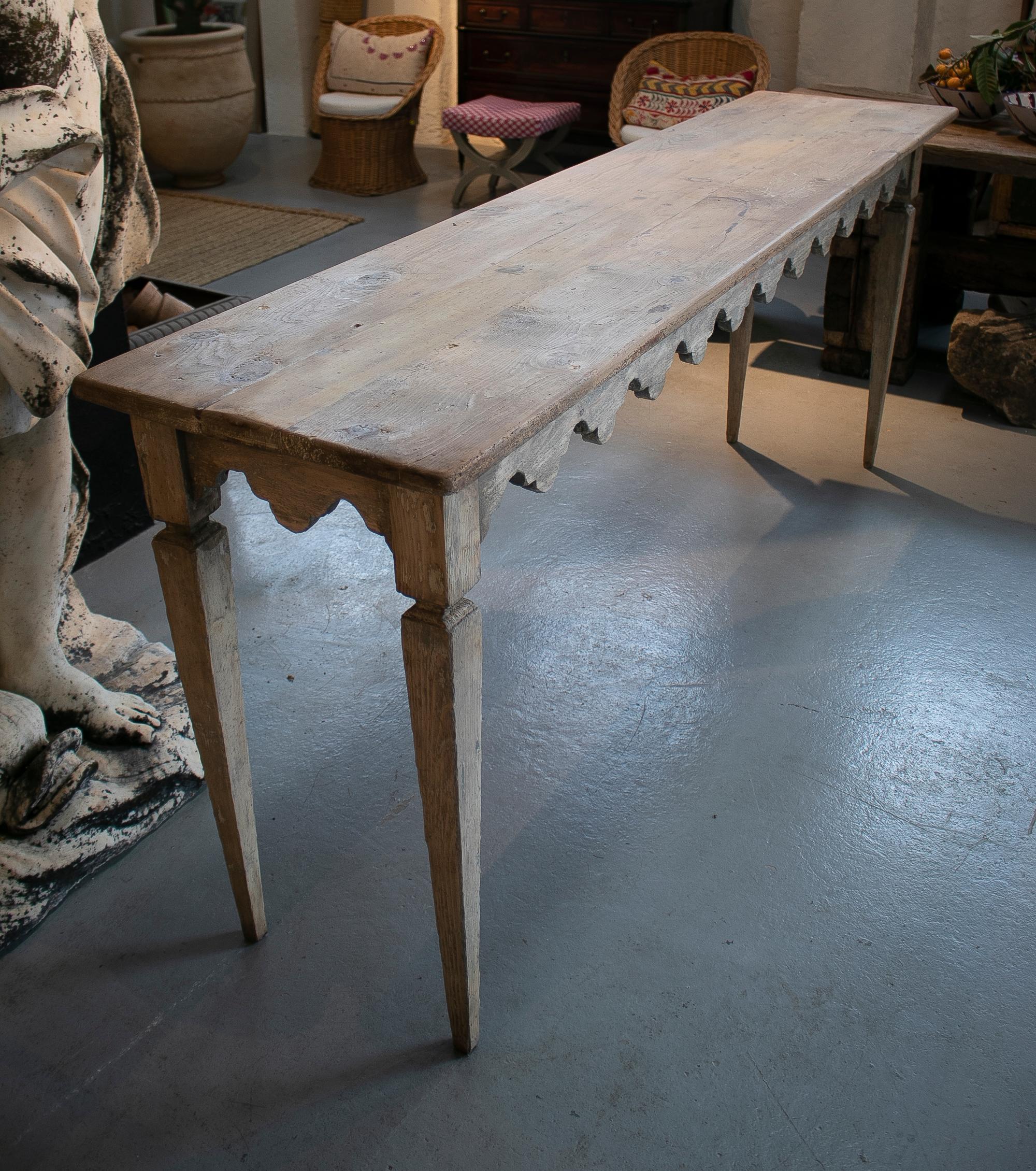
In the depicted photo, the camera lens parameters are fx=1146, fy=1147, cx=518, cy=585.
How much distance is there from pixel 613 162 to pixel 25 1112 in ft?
6.55

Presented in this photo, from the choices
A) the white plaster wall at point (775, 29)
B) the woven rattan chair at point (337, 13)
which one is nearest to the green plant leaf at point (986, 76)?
the white plaster wall at point (775, 29)

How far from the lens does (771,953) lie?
1.77 meters

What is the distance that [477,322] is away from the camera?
154 cm

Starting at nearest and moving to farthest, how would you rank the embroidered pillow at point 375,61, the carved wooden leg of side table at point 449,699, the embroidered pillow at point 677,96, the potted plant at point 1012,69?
the carved wooden leg of side table at point 449,699, the potted plant at point 1012,69, the embroidered pillow at point 677,96, the embroidered pillow at point 375,61

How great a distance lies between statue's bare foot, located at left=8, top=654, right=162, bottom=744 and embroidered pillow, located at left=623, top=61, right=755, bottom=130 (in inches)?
142

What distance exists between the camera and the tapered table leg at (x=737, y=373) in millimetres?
3199

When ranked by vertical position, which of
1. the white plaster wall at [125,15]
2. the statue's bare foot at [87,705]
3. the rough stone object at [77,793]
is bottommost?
the rough stone object at [77,793]

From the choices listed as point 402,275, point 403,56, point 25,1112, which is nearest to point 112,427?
point 402,275

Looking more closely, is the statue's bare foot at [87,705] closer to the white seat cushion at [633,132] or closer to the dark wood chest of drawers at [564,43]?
the white seat cushion at [633,132]

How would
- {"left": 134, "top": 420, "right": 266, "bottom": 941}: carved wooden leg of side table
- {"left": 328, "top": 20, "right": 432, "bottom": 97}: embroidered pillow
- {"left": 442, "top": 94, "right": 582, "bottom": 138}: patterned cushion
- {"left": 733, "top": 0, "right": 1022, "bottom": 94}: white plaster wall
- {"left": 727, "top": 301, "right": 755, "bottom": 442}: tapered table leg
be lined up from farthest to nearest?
1. {"left": 328, "top": 20, "right": 432, "bottom": 97}: embroidered pillow
2. {"left": 442, "top": 94, "right": 582, "bottom": 138}: patterned cushion
3. {"left": 733, "top": 0, "right": 1022, "bottom": 94}: white plaster wall
4. {"left": 727, "top": 301, "right": 755, "bottom": 442}: tapered table leg
5. {"left": 134, "top": 420, "right": 266, "bottom": 941}: carved wooden leg of side table

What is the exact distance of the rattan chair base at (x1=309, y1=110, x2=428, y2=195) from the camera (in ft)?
18.5

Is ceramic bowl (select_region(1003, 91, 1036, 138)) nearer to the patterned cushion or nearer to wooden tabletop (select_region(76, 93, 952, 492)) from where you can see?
wooden tabletop (select_region(76, 93, 952, 492))

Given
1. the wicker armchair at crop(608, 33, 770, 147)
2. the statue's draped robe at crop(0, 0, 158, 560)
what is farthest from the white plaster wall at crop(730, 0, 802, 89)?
the statue's draped robe at crop(0, 0, 158, 560)

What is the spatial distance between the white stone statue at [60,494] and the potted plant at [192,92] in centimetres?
417
